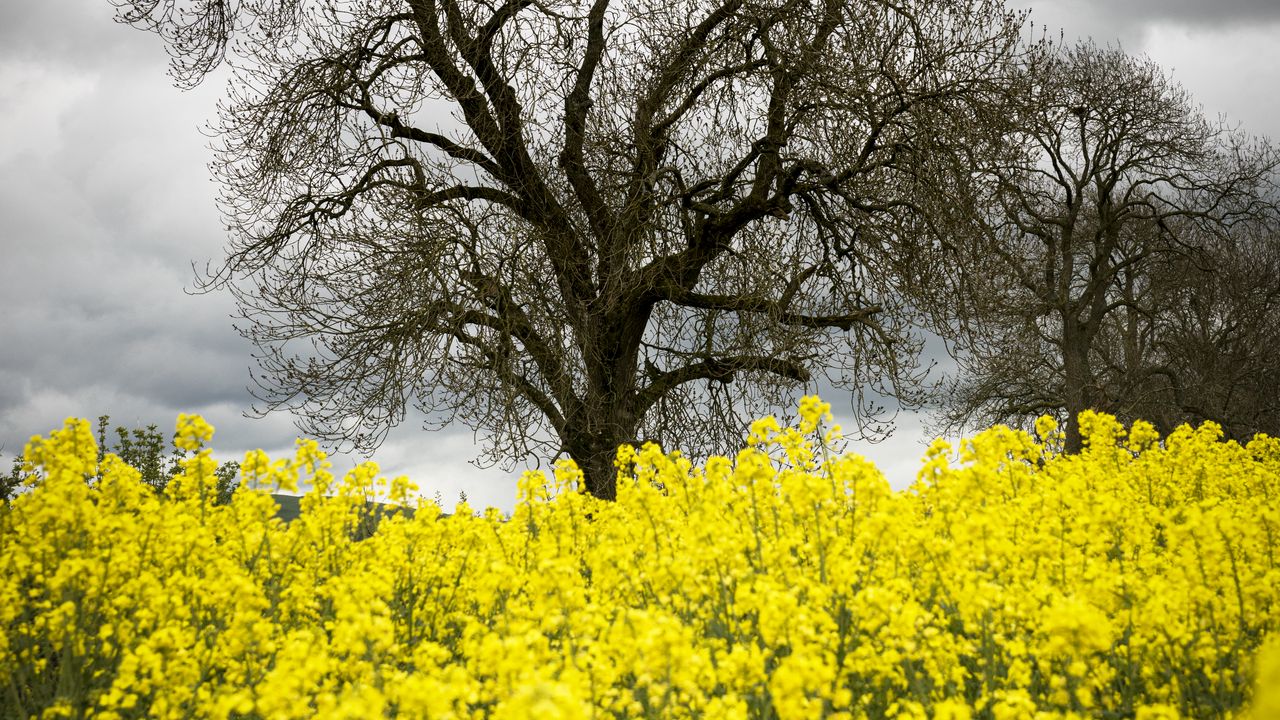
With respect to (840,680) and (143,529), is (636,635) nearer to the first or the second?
(840,680)

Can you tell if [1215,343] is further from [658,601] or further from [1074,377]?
[658,601]

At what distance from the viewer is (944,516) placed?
15.2 ft

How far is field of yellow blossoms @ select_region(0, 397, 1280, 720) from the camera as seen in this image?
3127 millimetres

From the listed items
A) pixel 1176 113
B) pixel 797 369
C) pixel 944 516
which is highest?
pixel 1176 113

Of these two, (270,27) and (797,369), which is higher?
(270,27)

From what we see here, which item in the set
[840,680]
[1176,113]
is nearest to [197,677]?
[840,680]

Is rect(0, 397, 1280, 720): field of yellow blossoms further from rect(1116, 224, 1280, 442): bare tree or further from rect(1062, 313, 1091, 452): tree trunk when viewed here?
rect(1116, 224, 1280, 442): bare tree

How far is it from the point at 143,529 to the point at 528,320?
555 centimetres

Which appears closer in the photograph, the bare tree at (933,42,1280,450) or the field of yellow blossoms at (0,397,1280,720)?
the field of yellow blossoms at (0,397,1280,720)

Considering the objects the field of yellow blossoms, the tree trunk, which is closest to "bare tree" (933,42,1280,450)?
the tree trunk

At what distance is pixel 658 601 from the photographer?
445 centimetres

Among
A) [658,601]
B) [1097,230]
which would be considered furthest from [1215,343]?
[658,601]

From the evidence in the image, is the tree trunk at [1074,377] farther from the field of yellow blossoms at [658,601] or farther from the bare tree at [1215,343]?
the field of yellow blossoms at [658,601]

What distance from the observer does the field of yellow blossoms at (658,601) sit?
3127mm
